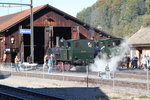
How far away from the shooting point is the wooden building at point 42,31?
45.1 meters

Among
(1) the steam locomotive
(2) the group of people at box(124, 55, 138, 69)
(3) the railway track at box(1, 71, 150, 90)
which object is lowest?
(3) the railway track at box(1, 71, 150, 90)

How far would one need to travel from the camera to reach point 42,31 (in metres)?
51.5

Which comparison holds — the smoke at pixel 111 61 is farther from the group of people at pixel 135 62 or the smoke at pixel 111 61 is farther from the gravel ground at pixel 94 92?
the gravel ground at pixel 94 92

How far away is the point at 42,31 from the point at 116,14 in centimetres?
8717

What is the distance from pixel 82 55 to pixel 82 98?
1697cm

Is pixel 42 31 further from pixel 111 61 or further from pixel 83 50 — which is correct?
pixel 111 61

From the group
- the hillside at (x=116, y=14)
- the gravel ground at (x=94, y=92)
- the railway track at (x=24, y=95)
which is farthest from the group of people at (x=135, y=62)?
the hillside at (x=116, y=14)

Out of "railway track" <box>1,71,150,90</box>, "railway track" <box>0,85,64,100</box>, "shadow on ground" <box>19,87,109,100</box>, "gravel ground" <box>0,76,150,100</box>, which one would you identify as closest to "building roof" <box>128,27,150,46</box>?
"railway track" <box>1,71,150,90</box>

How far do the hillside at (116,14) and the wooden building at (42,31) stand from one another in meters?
58.8

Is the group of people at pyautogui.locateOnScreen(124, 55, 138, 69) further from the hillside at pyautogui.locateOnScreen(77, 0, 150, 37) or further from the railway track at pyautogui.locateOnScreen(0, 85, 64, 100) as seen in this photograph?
the hillside at pyautogui.locateOnScreen(77, 0, 150, 37)

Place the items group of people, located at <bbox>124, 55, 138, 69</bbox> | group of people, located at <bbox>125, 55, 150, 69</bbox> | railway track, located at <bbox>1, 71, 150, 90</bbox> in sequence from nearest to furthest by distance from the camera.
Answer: railway track, located at <bbox>1, 71, 150, 90</bbox>, group of people, located at <bbox>125, 55, 150, 69</bbox>, group of people, located at <bbox>124, 55, 138, 69</bbox>

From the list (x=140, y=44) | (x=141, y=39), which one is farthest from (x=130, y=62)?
(x=141, y=39)

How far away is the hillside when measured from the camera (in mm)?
117275

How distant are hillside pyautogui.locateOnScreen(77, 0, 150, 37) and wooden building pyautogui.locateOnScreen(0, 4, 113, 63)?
193ft
